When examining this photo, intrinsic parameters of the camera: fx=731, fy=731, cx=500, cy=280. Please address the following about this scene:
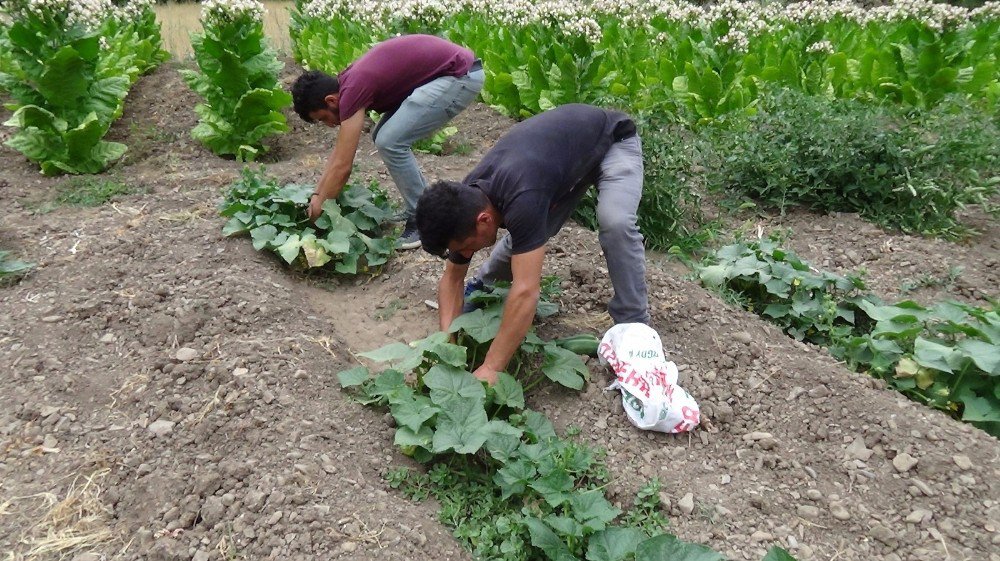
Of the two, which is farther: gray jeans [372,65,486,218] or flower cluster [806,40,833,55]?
flower cluster [806,40,833,55]

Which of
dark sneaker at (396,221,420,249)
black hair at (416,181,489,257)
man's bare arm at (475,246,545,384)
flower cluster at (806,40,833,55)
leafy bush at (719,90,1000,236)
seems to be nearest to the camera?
black hair at (416,181,489,257)

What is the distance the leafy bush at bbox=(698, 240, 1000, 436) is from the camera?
2992mm

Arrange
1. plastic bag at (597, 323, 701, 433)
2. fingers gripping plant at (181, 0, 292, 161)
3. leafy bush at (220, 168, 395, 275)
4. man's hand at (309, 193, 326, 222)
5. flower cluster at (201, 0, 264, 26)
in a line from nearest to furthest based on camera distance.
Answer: plastic bag at (597, 323, 701, 433) → leafy bush at (220, 168, 395, 275) → man's hand at (309, 193, 326, 222) → flower cluster at (201, 0, 264, 26) → fingers gripping plant at (181, 0, 292, 161)

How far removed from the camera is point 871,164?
4.94 metres

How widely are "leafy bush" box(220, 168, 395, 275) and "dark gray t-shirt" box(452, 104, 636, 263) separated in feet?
3.98

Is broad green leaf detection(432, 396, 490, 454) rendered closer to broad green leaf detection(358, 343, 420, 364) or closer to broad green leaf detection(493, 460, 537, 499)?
broad green leaf detection(493, 460, 537, 499)

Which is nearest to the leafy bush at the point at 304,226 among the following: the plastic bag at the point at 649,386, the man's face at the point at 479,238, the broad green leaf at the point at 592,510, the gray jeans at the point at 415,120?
the gray jeans at the point at 415,120

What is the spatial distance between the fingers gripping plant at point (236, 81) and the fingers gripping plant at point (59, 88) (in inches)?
25.0

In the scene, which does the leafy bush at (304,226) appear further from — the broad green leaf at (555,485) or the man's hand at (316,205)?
the broad green leaf at (555,485)

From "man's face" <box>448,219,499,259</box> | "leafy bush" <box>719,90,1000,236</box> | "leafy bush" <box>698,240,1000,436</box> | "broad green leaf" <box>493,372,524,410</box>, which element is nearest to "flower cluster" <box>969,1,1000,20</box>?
"leafy bush" <box>719,90,1000,236</box>

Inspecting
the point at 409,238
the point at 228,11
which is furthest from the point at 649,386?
the point at 228,11

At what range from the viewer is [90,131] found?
210 inches

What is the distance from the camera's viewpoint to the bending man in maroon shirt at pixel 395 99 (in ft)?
13.0

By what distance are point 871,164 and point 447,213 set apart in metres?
3.60
